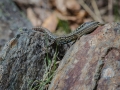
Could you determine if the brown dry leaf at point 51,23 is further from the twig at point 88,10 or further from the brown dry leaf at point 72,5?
the twig at point 88,10

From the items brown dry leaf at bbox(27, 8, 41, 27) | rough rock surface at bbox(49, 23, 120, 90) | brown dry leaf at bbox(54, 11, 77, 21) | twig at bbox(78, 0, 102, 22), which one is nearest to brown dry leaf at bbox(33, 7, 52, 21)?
brown dry leaf at bbox(27, 8, 41, 27)

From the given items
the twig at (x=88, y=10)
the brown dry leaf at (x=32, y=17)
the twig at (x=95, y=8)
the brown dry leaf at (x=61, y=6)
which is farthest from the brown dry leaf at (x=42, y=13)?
the twig at (x=95, y=8)

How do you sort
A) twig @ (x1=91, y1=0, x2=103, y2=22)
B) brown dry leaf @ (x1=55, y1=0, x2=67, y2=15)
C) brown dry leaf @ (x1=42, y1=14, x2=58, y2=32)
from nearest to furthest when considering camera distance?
brown dry leaf @ (x1=42, y1=14, x2=58, y2=32), brown dry leaf @ (x1=55, y1=0, x2=67, y2=15), twig @ (x1=91, y1=0, x2=103, y2=22)

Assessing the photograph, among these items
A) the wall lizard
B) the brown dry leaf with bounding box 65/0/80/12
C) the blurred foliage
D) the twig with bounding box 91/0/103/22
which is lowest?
the wall lizard

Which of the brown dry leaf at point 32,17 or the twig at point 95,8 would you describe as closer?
the brown dry leaf at point 32,17

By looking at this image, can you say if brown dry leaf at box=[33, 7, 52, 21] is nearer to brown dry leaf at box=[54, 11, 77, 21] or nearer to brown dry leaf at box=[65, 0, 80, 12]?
brown dry leaf at box=[54, 11, 77, 21]

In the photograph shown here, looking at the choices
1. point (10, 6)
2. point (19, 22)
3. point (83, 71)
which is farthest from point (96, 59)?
point (10, 6)
